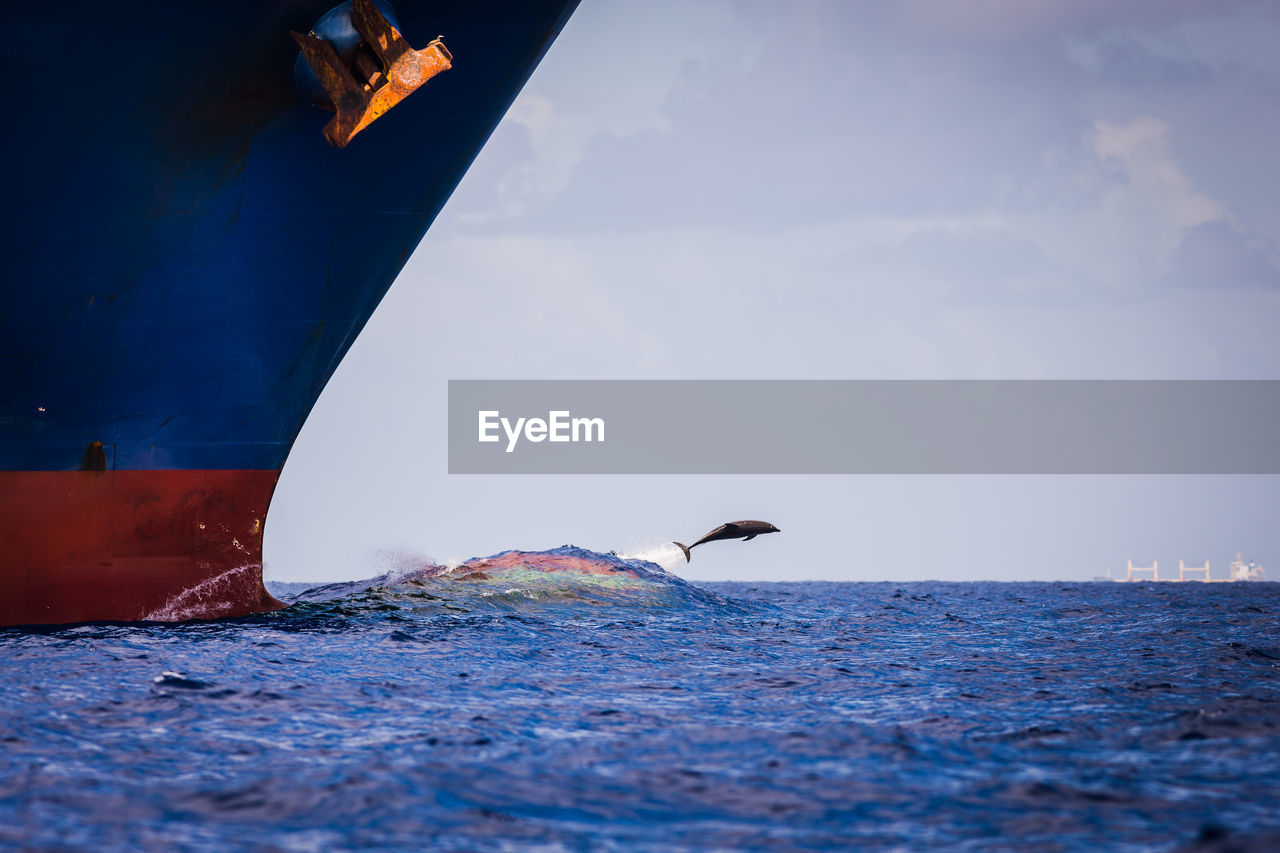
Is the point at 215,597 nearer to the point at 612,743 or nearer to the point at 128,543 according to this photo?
the point at 128,543

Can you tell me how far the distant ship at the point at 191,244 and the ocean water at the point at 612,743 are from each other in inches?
45.1

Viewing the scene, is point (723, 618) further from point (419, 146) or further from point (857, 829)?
point (857, 829)

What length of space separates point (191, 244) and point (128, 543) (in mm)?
3767

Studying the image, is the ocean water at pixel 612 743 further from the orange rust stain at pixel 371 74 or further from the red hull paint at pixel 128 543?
the orange rust stain at pixel 371 74

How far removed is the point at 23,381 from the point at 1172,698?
12341mm

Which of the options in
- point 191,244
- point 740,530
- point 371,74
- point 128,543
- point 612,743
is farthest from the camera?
point 740,530

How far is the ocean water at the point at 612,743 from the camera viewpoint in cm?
495

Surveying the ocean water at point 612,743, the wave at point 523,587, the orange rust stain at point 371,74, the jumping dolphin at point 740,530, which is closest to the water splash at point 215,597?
the ocean water at point 612,743

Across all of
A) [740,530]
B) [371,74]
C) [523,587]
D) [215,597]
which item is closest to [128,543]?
[215,597]

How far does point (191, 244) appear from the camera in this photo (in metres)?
12.1

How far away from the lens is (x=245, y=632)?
12500 mm

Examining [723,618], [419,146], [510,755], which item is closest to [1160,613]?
[723,618]

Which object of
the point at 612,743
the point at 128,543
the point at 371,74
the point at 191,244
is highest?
the point at 371,74

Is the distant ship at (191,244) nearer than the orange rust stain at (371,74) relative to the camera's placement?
No
